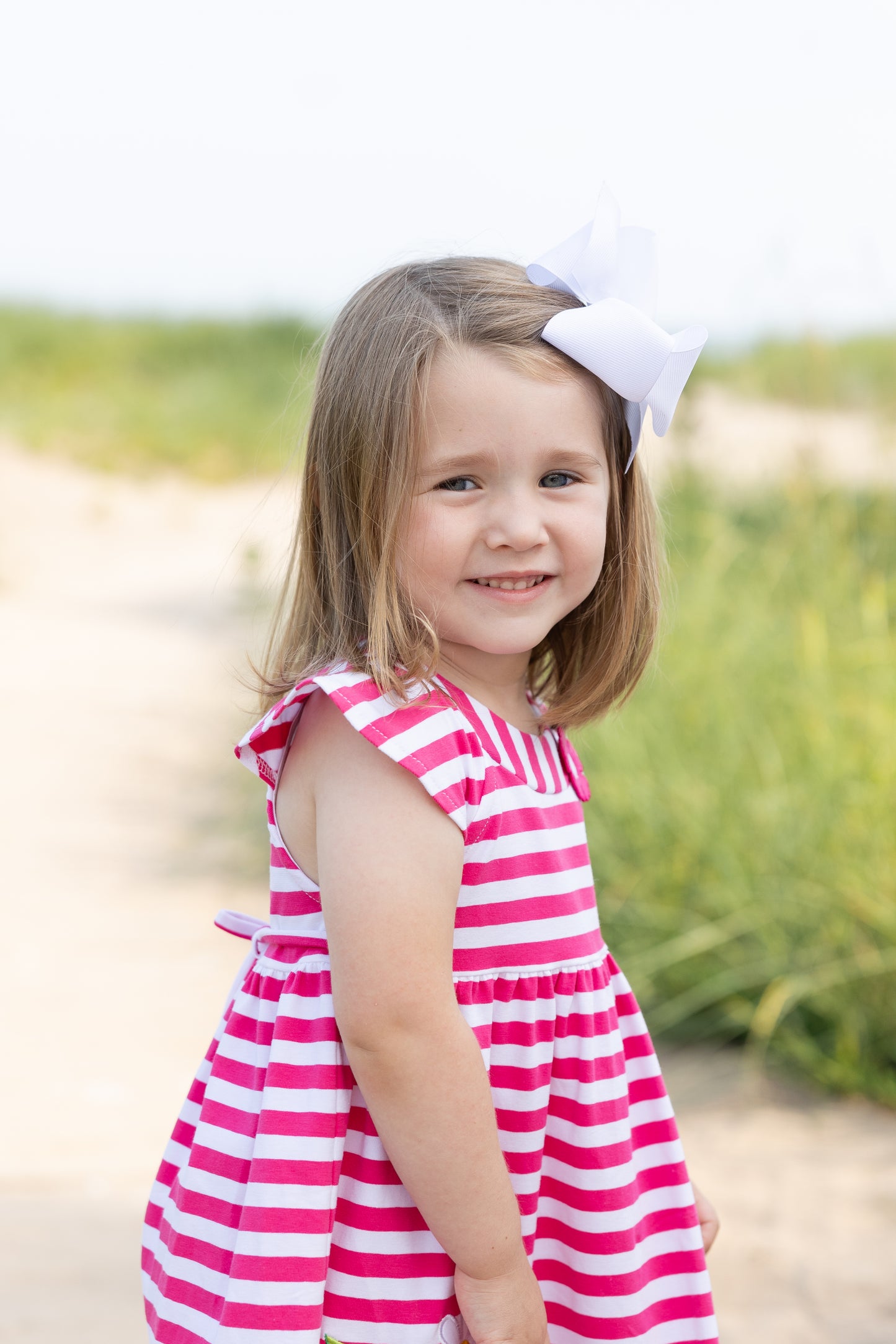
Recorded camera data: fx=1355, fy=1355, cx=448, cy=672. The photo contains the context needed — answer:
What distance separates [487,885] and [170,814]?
3437 mm

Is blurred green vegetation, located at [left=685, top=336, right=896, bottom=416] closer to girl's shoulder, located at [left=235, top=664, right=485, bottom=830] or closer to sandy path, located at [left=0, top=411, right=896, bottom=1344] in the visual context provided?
sandy path, located at [left=0, top=411, right=896, bottom=1344]

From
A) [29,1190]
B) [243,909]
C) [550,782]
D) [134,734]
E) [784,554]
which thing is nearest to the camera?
[550,782]

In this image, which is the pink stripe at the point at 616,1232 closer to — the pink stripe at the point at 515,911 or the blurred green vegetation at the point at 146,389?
the pink stripe at the point at 515,911

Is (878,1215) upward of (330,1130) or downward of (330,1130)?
downward

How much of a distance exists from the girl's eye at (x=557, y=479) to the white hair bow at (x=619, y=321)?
82 mm

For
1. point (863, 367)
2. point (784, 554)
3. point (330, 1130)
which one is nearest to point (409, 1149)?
point (330, 1130)

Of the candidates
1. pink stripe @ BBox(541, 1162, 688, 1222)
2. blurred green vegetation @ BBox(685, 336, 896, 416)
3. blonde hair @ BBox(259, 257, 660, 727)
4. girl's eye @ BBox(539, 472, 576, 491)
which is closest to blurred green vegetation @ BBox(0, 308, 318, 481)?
blurred green vegetation @ BBox(685, 336, 896, 416)

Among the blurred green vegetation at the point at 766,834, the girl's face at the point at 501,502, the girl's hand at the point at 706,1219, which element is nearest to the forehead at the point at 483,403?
the girl's face at the point at 501,502

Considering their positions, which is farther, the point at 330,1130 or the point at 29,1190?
the point at 29,1190

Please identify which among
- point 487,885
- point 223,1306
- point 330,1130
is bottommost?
point 223,1306

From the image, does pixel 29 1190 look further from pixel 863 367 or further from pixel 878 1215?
pixel 863 367

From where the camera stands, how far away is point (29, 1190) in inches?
91.4

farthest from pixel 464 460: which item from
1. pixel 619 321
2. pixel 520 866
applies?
pixel 520 866

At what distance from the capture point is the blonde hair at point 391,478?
3.61ft
